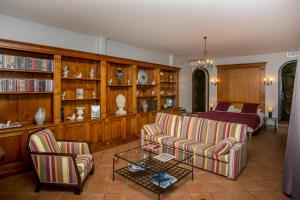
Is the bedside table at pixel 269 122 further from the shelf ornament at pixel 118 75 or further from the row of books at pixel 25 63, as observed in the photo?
the row of books at pixel 25 63

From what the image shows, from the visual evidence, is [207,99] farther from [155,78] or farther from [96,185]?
[96,185]

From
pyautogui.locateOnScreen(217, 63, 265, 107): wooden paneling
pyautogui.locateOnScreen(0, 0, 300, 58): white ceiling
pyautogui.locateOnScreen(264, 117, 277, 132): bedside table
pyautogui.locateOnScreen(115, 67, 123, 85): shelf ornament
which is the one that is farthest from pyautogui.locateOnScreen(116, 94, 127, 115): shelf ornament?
pyautogui.locateOnScreen(264, 117, 277, 132): bedside table

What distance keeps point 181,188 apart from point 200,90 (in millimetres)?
6235

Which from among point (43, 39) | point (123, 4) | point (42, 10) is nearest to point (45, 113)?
point (43, 39)

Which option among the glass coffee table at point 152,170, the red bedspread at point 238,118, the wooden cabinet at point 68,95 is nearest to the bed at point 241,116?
the red bedspread at point 238,118

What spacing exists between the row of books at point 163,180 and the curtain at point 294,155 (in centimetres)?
143

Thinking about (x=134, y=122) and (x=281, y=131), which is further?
(x=281, y=131)

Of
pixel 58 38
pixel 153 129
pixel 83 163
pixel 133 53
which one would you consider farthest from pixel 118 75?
pixel 83 163

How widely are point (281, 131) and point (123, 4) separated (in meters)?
6.25

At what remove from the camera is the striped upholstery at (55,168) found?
246cm

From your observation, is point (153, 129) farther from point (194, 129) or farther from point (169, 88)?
point (169, 88)

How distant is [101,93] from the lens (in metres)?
4.36

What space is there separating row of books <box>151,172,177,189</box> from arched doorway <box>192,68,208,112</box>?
6.04m

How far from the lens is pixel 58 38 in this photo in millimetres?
4035
